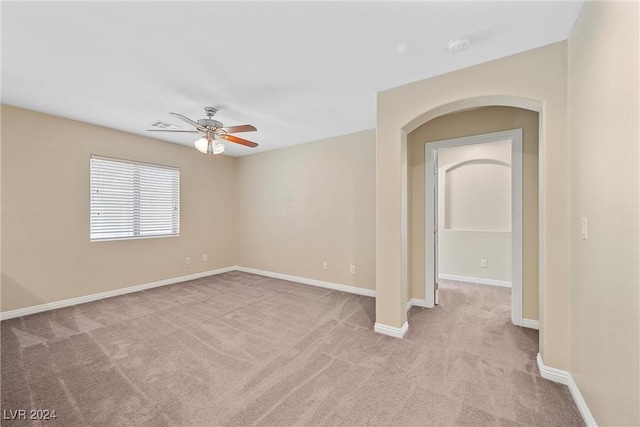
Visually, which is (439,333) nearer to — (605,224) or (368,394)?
(368,394)

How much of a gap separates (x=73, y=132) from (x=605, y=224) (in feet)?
17.9

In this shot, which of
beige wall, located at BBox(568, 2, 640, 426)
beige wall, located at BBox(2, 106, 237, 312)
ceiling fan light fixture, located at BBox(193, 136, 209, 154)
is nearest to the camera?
beige wall, located at BBox(568, 2, 640, 426)

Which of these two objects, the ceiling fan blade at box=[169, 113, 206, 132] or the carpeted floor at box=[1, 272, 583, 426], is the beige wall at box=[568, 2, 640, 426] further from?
the ceiling fan blade at box=[169, 113, 206, 132]

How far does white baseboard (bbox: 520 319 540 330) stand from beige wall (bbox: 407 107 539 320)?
4 centimetres

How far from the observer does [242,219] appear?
5684 millimetres

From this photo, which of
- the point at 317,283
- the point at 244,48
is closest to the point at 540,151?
the point at 244,48

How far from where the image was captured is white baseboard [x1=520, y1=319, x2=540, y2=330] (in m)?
2.78

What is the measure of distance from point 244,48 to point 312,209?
2931 millimetres

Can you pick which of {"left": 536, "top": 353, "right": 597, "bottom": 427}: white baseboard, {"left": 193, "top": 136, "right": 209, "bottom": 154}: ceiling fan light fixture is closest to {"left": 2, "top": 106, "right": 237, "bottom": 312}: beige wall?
{"left": 193, "top": 136, "right": 209, "bottom": 154}: ceiling fan light fixture

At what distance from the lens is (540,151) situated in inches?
81.0

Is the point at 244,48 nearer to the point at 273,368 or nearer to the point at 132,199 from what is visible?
the point at 273,368

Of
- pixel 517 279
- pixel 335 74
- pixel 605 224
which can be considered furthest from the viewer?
pixel 517 279

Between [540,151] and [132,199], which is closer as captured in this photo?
[540,151]

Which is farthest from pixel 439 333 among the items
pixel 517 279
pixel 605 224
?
pixel 605 224
